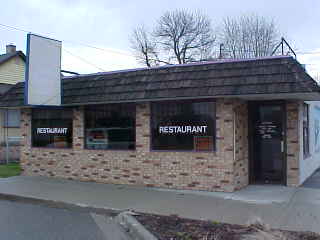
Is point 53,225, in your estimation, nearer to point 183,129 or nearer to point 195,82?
point 183,129

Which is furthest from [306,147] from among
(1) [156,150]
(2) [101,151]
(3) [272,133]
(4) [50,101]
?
(4) [50,101]

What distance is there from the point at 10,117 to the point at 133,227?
674 inches

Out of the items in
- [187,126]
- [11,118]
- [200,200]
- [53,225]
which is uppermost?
[11,118]

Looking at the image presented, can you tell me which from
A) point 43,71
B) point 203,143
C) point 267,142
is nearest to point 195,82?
point 203,143

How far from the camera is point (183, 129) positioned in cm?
1144

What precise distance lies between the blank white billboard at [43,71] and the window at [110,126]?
119 cm

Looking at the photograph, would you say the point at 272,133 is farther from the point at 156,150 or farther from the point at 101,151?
the point at 101,151

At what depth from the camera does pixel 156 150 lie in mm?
11852

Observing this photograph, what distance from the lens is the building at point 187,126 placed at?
10664mm

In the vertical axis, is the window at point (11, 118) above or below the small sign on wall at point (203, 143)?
above

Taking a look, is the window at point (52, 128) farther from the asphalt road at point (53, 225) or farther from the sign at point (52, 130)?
the asphalt road at point (53, 225)

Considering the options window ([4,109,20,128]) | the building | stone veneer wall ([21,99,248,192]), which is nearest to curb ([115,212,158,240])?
stone veneer wall ([21,99,248,192])

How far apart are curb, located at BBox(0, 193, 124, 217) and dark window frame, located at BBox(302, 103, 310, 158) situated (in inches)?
272

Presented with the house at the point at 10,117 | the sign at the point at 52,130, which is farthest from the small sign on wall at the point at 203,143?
the house at the point at 10,117
